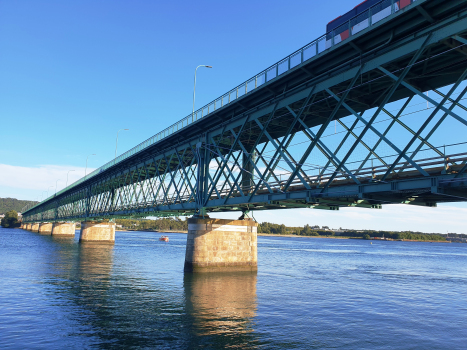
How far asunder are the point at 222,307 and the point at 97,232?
2944 inches

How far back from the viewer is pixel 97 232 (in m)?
89.3

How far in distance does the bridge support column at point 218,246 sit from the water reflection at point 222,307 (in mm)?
984

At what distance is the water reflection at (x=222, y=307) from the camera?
16234 mm

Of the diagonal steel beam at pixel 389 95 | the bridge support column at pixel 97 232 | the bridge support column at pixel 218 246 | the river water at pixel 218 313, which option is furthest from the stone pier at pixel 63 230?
the diagonal steel beam at pixel 389 95

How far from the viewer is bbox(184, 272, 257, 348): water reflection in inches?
639

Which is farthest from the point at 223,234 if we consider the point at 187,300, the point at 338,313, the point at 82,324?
the point at 82,324

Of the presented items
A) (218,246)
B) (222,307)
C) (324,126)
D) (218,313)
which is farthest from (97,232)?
(324,126)

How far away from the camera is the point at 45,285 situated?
92.0 ft

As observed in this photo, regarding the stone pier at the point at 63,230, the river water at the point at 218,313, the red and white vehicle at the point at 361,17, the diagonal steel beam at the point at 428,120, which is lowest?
the river water at the point at 218,313

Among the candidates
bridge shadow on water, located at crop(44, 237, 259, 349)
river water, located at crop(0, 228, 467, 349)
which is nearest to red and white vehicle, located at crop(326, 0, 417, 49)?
Answer: river water, located at crop(0, 228, 467, 349)

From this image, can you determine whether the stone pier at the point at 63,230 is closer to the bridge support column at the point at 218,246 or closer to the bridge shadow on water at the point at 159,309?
the bridge shadow on water at the point at 159,309

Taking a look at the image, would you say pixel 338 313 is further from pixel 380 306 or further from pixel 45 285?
pixel 45 285

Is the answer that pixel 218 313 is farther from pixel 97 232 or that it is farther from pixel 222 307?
pixel 97 232

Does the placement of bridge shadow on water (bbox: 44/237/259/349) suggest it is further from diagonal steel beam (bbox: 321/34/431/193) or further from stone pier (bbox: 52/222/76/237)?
stone pier (bbox: 52/222/76/237)
